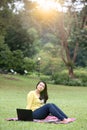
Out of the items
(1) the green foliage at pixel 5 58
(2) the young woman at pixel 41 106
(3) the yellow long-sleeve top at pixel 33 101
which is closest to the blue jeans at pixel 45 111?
(2) the young woman at pixel 41 106

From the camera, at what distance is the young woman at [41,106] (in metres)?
9.69

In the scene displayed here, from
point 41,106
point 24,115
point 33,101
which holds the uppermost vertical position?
point 33,101

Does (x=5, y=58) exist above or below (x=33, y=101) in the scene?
below

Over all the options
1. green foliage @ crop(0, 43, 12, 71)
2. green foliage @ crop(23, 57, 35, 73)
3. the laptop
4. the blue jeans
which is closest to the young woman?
the blue jeans

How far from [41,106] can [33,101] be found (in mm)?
243

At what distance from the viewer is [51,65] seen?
52188 mm

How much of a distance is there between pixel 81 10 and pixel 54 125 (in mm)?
29806

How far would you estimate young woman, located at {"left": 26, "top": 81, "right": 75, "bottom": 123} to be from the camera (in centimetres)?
969

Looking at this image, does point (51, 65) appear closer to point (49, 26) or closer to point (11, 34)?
point (11, 34)

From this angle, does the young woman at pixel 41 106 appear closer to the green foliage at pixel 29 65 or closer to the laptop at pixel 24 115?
the laptop at pixel 24 115

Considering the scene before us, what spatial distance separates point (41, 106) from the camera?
10039 mm

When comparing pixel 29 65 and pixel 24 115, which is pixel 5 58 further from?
pixel 24 115

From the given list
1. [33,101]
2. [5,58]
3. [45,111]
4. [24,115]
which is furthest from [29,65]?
[24,115]

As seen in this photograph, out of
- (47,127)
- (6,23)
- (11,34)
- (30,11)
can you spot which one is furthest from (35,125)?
(11,34)
